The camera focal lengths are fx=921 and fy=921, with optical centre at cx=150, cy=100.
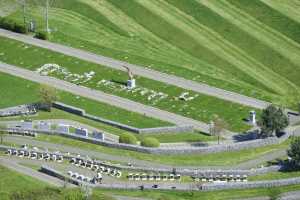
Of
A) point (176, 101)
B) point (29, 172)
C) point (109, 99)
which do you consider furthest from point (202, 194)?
point (109, 99)

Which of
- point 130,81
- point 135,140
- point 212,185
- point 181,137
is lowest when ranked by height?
point 212,185

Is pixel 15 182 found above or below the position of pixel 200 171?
below

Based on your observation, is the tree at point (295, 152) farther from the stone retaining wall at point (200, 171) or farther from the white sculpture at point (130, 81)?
the white sculpture at point (130, 81)

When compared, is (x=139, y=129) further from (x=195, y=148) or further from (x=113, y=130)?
(x=195, y=148)

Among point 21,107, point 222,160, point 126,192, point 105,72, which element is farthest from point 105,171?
point 105,72

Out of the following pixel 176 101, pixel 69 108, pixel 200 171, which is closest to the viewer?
pixel 200 171

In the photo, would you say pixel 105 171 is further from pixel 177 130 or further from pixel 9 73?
pixel 9 73

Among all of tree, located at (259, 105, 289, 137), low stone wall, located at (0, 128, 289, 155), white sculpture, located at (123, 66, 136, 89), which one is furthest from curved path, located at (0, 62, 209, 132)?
tree, located at (259, 105, 289, 137)
